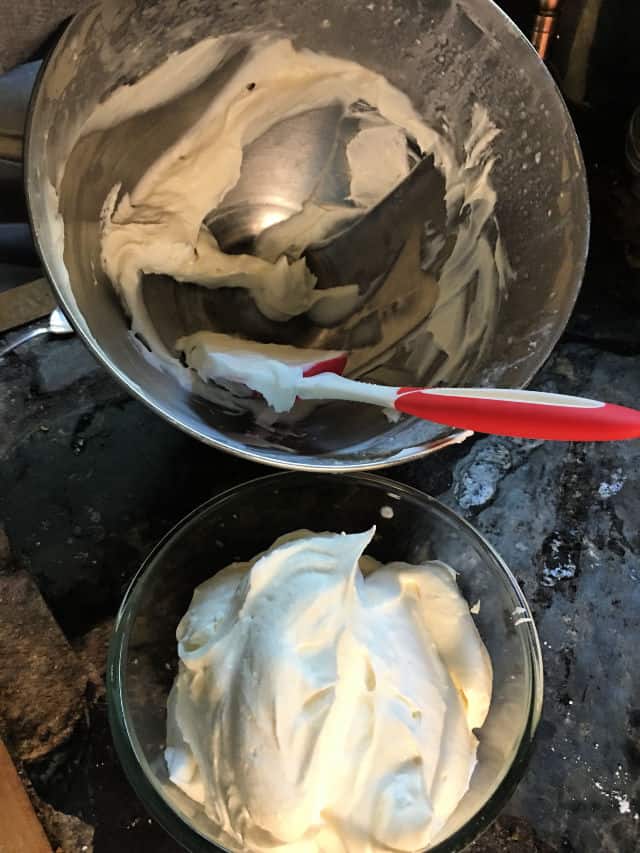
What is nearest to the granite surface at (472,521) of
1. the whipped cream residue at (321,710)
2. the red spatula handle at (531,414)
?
the whipped cream residue at (321,710)

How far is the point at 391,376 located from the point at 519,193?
0.25 m

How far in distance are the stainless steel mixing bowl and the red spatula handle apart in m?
0.05

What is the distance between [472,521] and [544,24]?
25.8 inches

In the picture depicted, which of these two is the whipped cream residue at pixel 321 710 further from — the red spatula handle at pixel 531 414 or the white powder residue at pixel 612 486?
the white powder residue at pixel 612 486

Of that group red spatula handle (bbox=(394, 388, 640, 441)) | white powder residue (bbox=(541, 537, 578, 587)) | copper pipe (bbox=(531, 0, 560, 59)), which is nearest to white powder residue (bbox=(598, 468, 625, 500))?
white powder residue (bbox=(541, 537, 578, 587))

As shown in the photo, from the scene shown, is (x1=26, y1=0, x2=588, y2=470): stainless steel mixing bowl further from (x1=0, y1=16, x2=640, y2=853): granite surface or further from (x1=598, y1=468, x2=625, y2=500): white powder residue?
(x1=598, y1=468, x2=625, y2=500): white powder residue

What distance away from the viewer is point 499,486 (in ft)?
3.14

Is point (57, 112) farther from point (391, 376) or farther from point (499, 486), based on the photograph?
point (499, 486)

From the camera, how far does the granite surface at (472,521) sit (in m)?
Result: 0.80

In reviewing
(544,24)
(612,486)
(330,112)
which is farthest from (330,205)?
(612,486)

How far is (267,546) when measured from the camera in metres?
0.87

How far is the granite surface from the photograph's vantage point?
2.61ft

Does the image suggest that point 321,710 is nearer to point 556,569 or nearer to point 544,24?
point 556,569

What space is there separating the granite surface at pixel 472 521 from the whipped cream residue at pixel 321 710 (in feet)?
0.43
